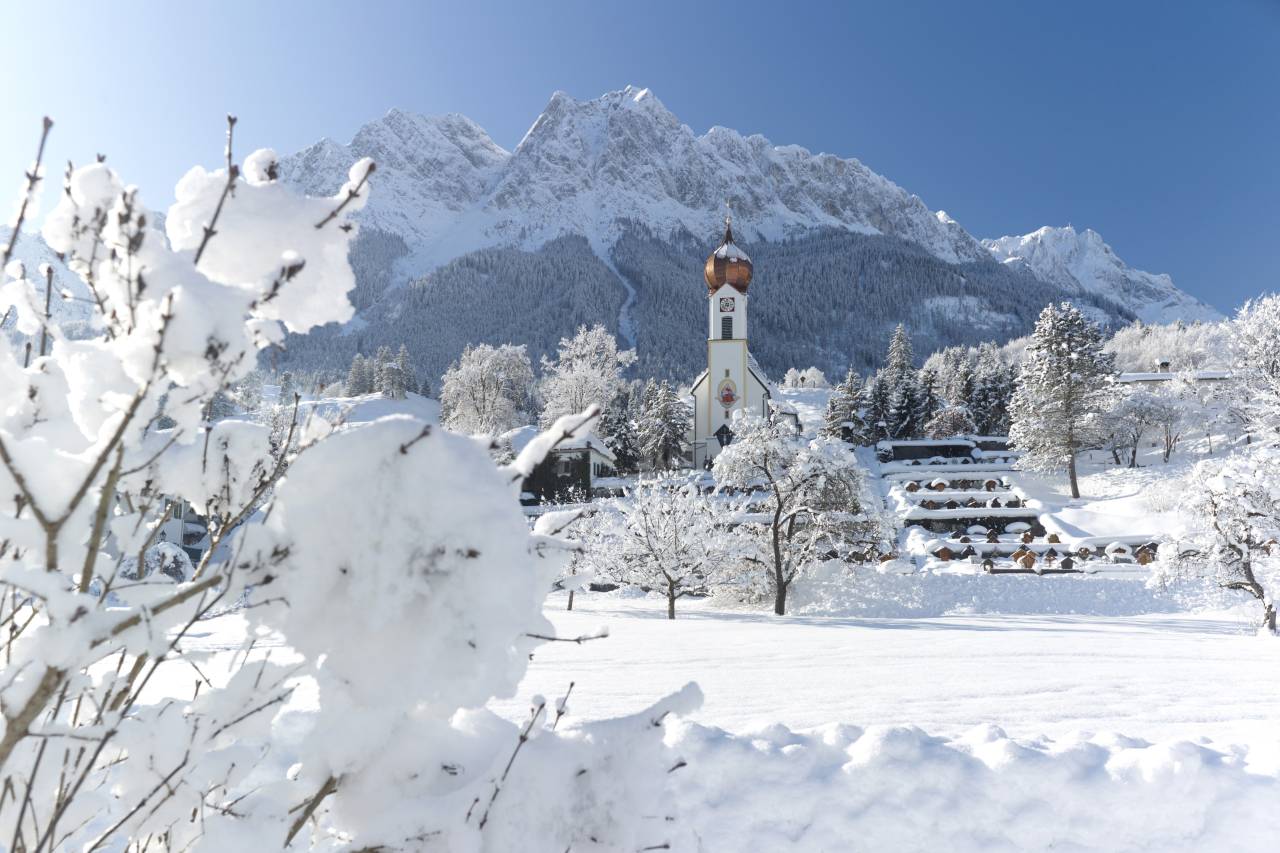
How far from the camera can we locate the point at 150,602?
98 cm

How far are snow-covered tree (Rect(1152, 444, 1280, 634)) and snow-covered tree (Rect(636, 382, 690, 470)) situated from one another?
96.8 feet

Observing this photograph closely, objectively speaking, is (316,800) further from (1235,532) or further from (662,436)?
(662,436)

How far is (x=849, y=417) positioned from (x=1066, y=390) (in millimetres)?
14824

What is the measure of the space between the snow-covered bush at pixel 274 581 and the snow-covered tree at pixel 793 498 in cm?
1405

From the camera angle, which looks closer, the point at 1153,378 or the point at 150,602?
the point at 150,602

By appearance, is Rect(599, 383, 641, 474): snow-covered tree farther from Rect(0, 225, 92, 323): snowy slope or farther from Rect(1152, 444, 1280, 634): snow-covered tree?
Rect(0, 225, 92, 323): snowy slope

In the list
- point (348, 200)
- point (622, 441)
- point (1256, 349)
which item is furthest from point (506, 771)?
point (622, 441)

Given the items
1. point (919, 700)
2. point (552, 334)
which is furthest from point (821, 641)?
point (552, 334)

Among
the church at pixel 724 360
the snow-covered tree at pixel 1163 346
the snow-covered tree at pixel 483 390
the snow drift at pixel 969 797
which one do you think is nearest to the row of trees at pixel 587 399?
the snow-covered tree at pixel 483 390

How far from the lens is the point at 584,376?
44.5 m

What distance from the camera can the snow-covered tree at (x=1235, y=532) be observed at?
10773 millimetres

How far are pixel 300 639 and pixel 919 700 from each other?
5.40 m

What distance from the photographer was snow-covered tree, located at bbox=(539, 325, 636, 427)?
44.0 metres

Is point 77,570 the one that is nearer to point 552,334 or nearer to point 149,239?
point 149,239
